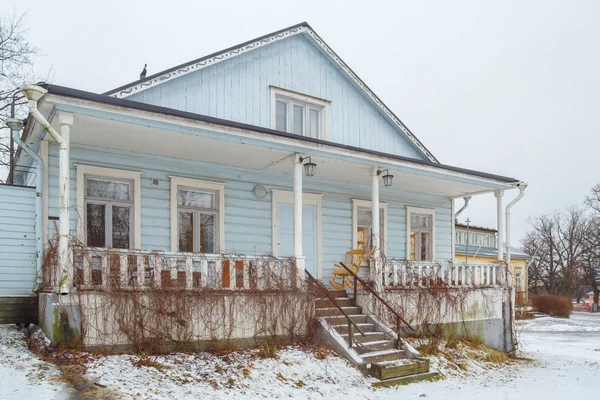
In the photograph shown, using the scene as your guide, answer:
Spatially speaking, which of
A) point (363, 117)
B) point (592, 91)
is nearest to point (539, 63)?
point (592, 91)

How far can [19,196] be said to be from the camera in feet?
28.4

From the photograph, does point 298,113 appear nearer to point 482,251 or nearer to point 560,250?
point 482,251

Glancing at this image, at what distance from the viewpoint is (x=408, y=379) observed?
25.6ft

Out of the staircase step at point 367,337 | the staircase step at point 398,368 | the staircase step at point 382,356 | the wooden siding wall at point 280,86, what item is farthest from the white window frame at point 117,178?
the staircase step at point 398,368

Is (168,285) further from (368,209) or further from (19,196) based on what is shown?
(368,209)

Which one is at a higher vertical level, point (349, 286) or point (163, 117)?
point (163, 117)

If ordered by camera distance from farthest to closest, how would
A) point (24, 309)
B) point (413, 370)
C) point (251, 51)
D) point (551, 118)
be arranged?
1. point (551, 118)
2. point (251, 51)
3. point (24, 309)
4. point (413, 370)

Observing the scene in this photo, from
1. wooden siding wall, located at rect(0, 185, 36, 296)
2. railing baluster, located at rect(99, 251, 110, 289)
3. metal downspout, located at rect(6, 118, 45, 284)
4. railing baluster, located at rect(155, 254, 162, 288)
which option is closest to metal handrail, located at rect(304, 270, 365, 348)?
railing baluster, located at rect(155, 254, 162, 288)

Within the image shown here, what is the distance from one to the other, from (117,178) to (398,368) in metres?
6.05

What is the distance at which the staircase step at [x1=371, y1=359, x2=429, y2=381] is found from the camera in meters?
7.58

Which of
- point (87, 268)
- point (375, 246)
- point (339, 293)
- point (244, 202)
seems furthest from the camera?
point (244, 202)

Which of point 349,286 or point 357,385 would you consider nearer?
point 357,385

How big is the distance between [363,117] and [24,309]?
358 inches

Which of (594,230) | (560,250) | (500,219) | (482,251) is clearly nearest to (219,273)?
(500,219)
